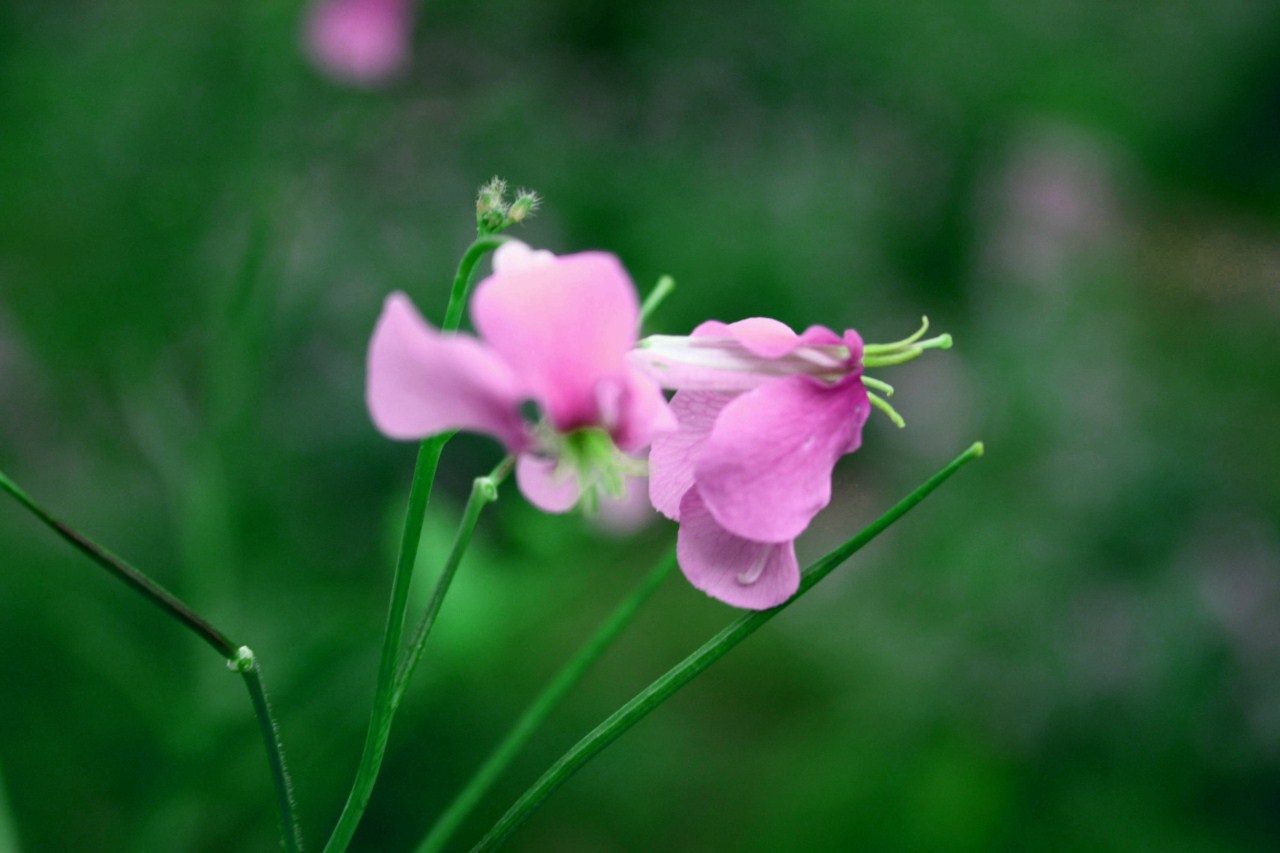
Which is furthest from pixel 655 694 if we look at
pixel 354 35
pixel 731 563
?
pixel 354 35

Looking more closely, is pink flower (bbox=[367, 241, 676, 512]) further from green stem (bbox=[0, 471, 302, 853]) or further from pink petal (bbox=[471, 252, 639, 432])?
green stem (bbox=[0, 471, 302, 853])

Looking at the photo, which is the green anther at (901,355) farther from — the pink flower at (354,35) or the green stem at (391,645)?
the pink flower at (354,35)

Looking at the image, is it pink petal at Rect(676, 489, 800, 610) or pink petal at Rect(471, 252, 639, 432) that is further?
pink petal at Rect(676, 489, 800, 610)

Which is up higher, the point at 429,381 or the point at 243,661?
the point at 429,381

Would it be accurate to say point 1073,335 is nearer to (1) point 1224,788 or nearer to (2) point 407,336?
(1) point 1224,788

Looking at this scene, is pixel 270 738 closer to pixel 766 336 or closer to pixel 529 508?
pixel 766 336

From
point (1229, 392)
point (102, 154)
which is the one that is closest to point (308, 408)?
point (102, 154)

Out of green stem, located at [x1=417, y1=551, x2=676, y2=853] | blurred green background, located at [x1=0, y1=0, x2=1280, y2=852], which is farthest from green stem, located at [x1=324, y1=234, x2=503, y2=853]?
blurred green background, located at [x1=0, y1=0, x2=1280, y2=852]
